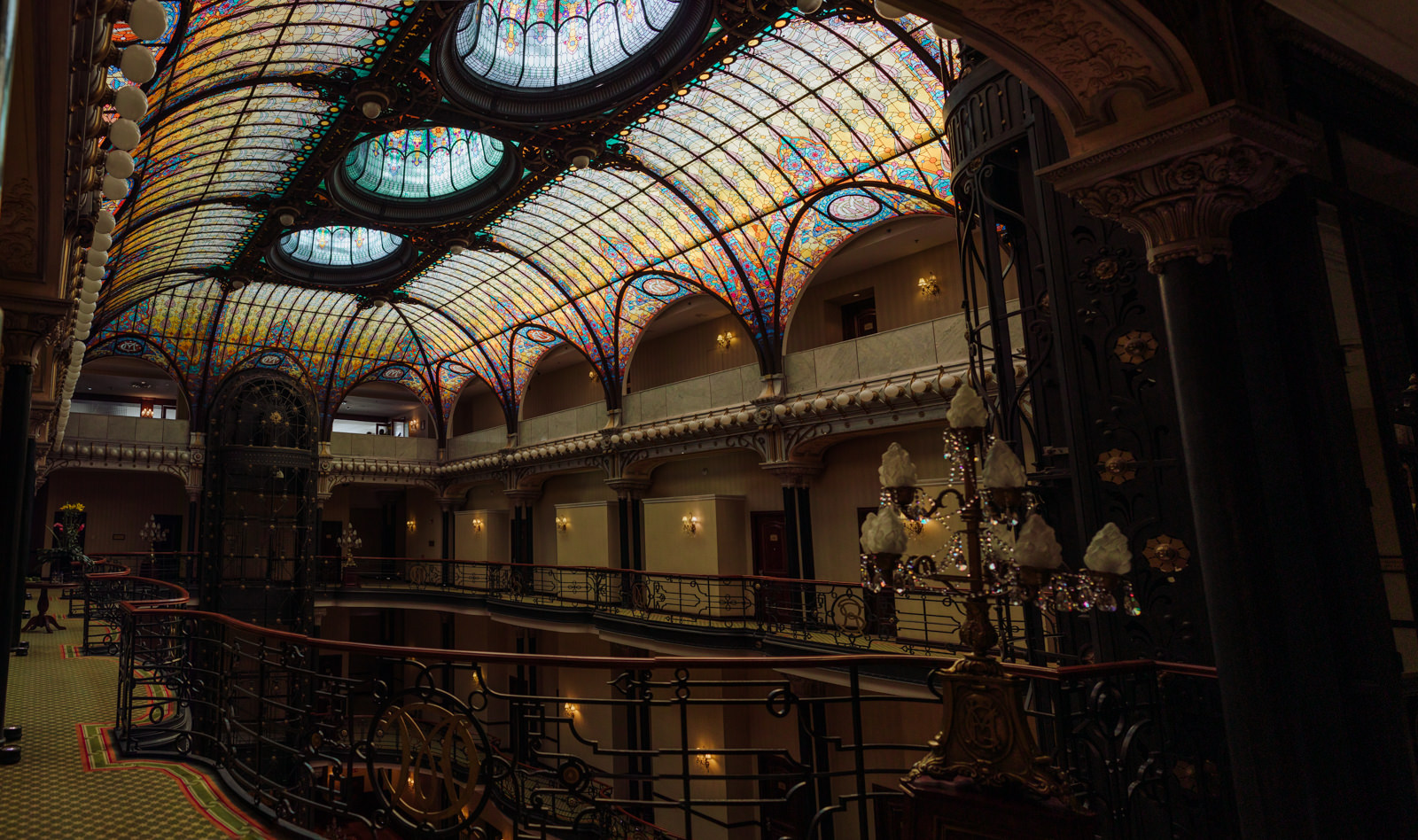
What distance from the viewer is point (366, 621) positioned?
2966 cm

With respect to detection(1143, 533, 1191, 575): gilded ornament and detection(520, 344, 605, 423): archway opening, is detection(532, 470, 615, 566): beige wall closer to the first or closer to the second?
detection(520, 344, 605, 423): archway opening

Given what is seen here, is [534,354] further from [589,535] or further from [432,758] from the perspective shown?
[432,758]

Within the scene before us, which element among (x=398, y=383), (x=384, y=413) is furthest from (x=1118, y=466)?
(x=384, y=413)

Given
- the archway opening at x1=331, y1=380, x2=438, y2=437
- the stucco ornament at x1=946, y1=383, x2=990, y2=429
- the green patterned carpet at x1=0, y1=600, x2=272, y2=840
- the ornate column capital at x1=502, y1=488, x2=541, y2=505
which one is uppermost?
the archway opening at x1=331, y1=380, x2=438, y2=437

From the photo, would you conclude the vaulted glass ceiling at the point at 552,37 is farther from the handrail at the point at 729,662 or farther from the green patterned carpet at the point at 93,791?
the handrail at the point at 729,662

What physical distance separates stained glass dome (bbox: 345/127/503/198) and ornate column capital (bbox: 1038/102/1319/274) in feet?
43.5

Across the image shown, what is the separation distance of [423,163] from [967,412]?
49.5 feet

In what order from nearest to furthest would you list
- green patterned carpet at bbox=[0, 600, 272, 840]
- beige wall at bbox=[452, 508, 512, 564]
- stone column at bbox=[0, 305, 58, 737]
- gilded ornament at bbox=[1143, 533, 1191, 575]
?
gilded ornament at bbox=[1143, 533, 1191, 575], green patterned carpet at bbox=[0, 600, 272, 840], stone column at bbox=[0, 305, 58, 737], beige wall at bbox=[452, 508, 512, 564]

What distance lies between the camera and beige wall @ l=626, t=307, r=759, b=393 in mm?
19109

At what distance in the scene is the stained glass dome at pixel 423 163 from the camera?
50.4 feet

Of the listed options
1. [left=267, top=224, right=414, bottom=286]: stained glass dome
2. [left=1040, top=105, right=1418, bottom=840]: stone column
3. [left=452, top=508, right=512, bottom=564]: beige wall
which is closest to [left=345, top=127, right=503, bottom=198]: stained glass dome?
[left=267, top=224, right=414, bottom=286]: stained glass dome

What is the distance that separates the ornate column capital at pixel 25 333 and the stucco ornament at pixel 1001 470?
306 inches

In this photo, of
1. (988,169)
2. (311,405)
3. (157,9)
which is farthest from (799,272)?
(311,405)

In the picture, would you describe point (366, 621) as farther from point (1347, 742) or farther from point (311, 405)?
point (1347, 742)
